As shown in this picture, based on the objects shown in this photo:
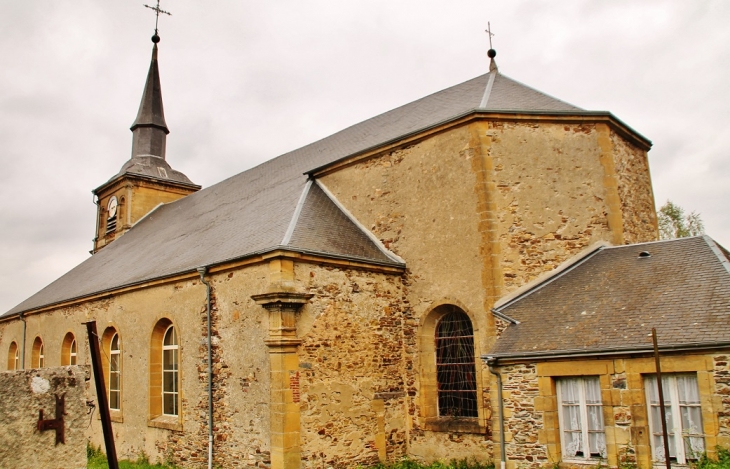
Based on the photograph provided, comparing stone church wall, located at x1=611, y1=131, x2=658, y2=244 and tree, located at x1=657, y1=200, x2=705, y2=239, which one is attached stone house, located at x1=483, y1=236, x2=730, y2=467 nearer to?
stone church wall, located at x1=611, y1=131, x2=658, y2=244

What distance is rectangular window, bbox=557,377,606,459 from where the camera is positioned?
8.55m

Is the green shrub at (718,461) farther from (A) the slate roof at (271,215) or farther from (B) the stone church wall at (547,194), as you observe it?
(A) the slate roof at (271,215)

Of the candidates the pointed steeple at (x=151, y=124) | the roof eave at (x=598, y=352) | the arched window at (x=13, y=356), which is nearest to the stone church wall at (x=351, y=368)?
the roof eave at (x=598, y=352)

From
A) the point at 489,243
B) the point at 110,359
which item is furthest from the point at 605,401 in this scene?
the point at 110,359

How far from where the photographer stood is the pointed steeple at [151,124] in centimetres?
2503

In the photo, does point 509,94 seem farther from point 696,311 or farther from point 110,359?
point 110,359

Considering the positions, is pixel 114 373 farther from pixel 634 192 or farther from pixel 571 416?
pixel 634 192

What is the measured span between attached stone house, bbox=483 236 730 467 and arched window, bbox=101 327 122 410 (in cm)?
985

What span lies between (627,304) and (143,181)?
64.9 ft

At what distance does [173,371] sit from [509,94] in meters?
9.30

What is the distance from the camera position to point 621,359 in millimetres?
8273

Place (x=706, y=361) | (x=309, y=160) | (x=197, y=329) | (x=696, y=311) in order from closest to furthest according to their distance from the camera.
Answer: (x=706, y=361)
(x=696, y=311)
(x=197, y=329)
(x=309, y=160)

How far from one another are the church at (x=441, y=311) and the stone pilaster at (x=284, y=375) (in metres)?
0.03

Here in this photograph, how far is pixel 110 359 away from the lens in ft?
50.0
